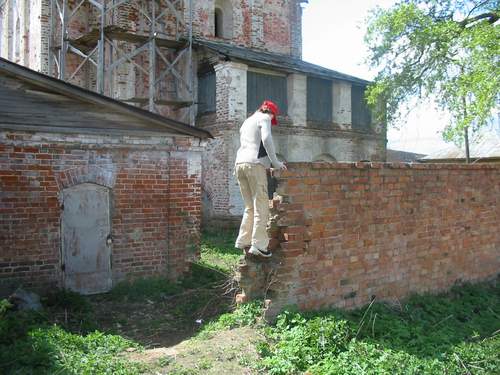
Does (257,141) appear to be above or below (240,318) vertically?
above

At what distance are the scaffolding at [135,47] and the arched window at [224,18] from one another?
104 inches

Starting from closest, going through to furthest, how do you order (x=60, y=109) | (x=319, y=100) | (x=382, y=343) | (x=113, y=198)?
(x=382, y=343) < (x=60, y=109) < (x=113, y=198) < (x=319, y=100)

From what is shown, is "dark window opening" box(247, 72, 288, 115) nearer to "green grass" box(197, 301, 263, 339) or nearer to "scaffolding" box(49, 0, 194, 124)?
"scaffolding" box(49, 0, 194, 124)

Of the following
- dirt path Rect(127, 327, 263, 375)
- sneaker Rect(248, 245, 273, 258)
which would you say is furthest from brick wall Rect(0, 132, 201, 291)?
sneaker Rect(248, 245, 273, 258)

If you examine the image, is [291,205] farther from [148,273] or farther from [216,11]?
[216,11]

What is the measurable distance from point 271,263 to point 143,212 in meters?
3.91

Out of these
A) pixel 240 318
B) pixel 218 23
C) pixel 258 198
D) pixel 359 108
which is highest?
pixel 218 23

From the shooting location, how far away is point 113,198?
8750mm

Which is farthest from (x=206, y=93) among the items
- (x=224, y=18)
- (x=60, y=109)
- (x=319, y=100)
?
(x=60, y=109)

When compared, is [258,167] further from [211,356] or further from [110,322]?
[110,322]

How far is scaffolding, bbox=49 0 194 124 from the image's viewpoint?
49.3ft

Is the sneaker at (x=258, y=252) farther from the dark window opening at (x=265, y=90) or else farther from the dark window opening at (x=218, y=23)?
the dark window opening at (x=218, y=23)

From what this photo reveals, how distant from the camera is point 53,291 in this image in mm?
7992

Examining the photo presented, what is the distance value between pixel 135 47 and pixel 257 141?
40.0 ft
